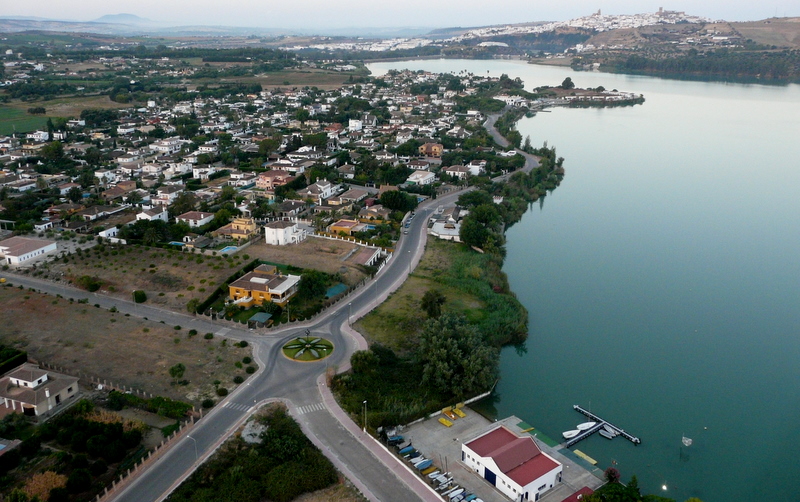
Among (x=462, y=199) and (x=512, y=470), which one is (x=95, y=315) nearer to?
(x=512, y=470)

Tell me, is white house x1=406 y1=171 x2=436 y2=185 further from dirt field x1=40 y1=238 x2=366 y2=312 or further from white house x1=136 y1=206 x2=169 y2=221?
white house x1=136 y1=206 x2=169 y2=221

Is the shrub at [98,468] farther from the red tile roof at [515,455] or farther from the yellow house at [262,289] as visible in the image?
the yellow house at [262,289]

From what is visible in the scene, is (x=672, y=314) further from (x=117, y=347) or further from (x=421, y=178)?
(x=117, y=347)

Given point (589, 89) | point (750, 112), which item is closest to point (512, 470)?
point (750, 112)

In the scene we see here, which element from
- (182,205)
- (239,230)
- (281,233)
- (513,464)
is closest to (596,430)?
(513,464)

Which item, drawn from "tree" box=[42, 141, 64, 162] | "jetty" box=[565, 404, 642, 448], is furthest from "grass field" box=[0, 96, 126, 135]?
"jetty" box=[565, 404, 642, 448]

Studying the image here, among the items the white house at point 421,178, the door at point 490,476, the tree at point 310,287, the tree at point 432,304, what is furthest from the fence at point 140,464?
the white house at point 421,178
